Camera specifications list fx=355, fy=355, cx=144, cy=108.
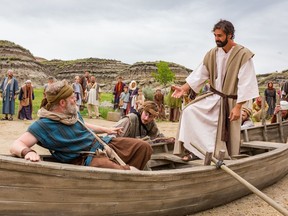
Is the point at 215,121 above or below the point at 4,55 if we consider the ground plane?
below

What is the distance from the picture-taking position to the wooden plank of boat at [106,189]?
2.44m

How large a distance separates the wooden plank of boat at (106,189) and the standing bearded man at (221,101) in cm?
54

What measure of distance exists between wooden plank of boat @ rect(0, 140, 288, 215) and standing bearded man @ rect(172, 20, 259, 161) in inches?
21.3

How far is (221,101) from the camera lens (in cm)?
440

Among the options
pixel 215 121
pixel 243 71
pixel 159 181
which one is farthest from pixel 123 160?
pixel 243 71

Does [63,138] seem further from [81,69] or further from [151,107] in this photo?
[81,69]

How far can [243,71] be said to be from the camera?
4227 millimetres

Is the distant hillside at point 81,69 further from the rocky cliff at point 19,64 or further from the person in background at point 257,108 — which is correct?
the person in background at point 257,108

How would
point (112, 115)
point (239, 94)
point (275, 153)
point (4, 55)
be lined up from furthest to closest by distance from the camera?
point (4, 55) → point (112, 115) → point (275, 153) → point (239, 94)

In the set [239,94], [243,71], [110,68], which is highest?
[110,68]

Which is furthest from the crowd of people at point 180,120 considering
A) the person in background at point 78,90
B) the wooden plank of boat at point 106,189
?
the person in background at point 78,90

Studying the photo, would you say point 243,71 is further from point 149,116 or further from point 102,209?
point 102,209

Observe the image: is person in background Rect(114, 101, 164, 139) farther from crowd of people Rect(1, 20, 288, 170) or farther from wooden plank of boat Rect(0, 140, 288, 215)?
wooden plank of boat Rect(0, 140, 288, 215)

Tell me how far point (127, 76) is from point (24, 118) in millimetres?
58801
